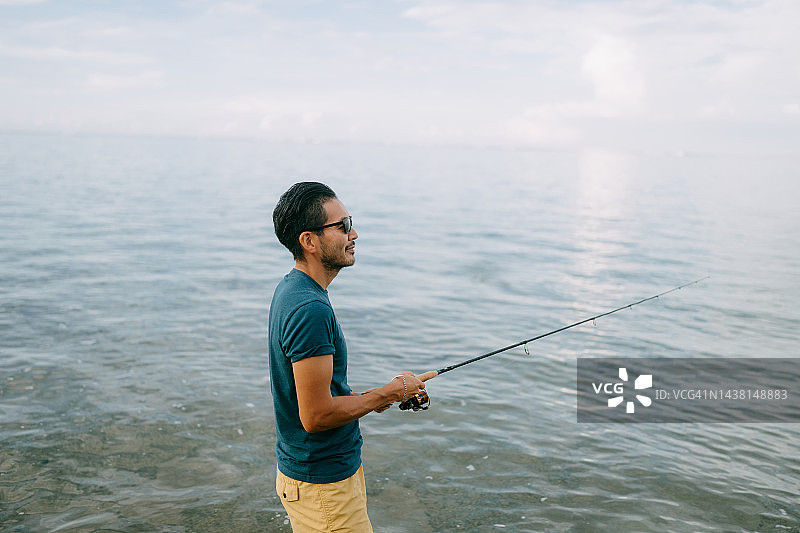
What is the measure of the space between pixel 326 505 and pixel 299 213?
4.50 ft

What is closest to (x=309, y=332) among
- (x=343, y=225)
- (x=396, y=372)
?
(x=343, y=225)

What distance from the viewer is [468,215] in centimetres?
3434

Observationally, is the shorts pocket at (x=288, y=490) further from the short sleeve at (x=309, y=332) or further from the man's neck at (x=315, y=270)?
the man's neck at (x=315, y=270)

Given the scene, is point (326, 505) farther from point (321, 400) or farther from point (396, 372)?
point (396, 372)

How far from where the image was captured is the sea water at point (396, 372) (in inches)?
238

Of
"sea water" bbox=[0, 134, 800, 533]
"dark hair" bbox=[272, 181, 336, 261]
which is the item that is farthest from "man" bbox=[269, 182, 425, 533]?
"sea water" bbox=[0, 134, 800, 533]

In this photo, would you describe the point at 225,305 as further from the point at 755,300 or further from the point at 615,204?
→ the point at 615,204

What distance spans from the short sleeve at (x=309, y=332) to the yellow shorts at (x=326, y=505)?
688 millimetres

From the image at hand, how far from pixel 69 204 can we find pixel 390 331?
81.1ft

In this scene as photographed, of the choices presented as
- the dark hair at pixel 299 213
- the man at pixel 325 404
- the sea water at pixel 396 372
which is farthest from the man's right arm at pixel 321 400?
the sea water at pixel 396 372

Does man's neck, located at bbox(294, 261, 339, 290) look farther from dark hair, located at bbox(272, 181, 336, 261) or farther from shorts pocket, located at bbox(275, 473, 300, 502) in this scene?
shorts pocket, located at bbox(275, 473, 300, 502)

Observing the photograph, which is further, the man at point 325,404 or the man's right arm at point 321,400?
the man at point 325,404

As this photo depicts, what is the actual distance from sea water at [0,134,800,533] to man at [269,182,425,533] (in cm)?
273

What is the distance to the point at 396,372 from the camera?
998 cm
